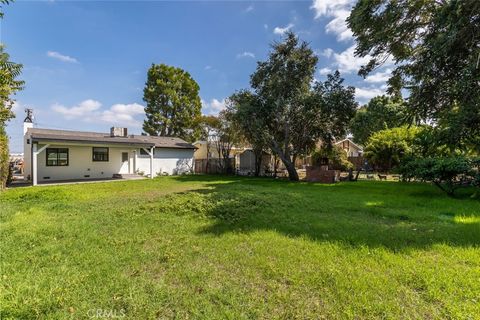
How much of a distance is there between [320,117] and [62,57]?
16.1m

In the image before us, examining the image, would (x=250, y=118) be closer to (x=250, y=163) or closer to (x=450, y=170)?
(x=250, y=163)

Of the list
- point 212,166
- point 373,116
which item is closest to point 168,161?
point 212,166

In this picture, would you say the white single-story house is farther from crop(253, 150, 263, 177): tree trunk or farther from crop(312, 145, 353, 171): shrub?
crop(312, 145, 353, 171): shrub

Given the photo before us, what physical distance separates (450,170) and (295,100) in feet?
30.8

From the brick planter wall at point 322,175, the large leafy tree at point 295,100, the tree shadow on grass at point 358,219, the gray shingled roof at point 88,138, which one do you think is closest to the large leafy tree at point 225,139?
the gray shingled roof at point 88,138

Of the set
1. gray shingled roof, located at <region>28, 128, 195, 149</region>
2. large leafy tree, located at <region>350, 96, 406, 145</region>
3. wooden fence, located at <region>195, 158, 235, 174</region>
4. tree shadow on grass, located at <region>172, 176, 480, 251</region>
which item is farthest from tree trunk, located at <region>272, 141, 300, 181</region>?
large leafy tree, located at <region>350, 96, 406, 145</region>

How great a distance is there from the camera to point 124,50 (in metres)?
12.3

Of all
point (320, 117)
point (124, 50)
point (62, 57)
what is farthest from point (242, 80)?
point (62, 57)

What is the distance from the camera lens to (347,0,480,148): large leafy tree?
8164mm

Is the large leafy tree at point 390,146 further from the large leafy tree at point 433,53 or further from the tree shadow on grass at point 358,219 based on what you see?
the tree shadow on grass at point 358,219

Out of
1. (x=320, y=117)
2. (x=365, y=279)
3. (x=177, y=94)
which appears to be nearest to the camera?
(x=365, y=279)

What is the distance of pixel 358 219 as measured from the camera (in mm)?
5949

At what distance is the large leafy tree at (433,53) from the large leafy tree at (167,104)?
2214cm

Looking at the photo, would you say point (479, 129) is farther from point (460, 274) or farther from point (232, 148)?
point (232, 148)
